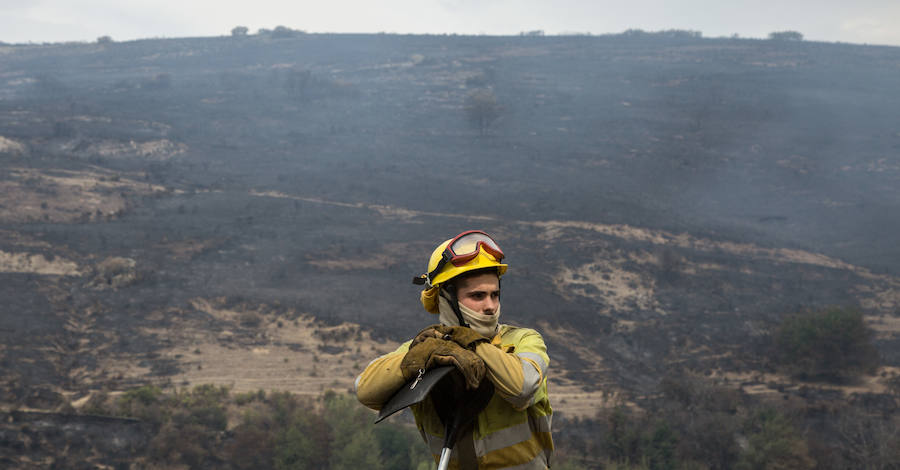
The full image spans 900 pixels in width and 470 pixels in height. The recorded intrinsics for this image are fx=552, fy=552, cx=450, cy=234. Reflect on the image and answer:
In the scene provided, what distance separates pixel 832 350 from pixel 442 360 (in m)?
29.5

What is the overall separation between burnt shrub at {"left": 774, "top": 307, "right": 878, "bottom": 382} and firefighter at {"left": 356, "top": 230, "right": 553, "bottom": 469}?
27.8 meters

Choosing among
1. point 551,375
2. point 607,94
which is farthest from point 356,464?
point 607,94

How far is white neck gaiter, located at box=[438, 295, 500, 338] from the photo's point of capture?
297cm

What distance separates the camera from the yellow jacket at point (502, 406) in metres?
2.49

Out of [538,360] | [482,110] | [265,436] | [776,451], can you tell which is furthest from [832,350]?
[482,110]

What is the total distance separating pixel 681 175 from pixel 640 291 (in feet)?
97.4

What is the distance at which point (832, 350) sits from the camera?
25.6 metres

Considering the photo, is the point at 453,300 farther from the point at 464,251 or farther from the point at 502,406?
the point at 502,406

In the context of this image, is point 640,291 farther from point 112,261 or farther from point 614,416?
point 112,261

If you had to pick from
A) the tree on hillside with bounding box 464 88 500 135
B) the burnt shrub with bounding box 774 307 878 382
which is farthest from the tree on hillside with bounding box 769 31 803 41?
the burnt shrub with bounding box 774 307 878 382

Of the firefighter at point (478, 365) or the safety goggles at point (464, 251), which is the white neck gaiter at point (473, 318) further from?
the safety goggles at point (464, 251)

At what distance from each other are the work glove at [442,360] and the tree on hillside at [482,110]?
226 ft

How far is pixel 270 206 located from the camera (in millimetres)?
44062

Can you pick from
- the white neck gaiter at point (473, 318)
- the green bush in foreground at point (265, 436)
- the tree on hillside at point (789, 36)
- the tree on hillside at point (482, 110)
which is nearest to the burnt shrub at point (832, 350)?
the green bush in foreground at point (265, 436)
